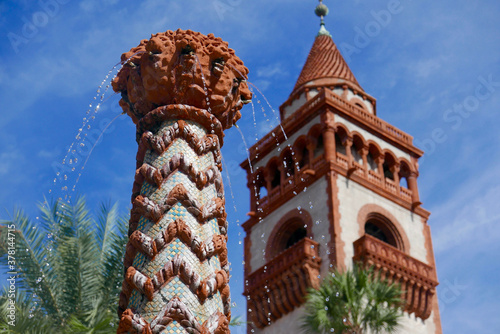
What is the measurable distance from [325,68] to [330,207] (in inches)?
448

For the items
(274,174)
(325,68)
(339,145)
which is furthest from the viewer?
(325,68)

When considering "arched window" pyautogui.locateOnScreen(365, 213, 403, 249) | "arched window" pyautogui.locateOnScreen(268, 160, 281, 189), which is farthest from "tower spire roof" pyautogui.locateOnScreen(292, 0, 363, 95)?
"arched window" pyautogui.locateOnScreen(365, 213, 403, 249)

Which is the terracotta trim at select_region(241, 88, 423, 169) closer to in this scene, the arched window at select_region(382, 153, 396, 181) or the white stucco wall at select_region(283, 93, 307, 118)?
the arched window at select_region(382, 153, 396, 181)

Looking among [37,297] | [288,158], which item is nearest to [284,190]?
[288,158]

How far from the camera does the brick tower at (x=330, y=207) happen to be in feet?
108

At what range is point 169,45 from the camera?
581cm

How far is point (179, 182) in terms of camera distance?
5.29 metres

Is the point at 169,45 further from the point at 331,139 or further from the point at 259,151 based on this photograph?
the point at 259,151

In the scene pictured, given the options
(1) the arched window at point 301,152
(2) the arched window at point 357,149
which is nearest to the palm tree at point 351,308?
(2) the arched window at point 357,149

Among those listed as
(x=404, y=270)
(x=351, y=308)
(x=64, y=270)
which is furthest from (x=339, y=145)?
(x=64, y=270)

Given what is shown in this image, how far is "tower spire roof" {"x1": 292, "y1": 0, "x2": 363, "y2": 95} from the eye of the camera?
4109cm

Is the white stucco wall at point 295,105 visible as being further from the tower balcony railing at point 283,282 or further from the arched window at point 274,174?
the tower balcony railing at point 283,282

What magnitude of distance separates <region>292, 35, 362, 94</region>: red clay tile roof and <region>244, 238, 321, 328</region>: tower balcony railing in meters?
11.7

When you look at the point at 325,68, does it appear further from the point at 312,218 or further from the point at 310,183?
the point at 312,218
